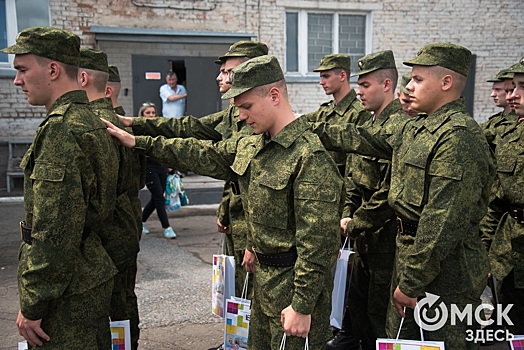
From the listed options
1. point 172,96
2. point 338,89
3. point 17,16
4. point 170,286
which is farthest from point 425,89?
point 17,16

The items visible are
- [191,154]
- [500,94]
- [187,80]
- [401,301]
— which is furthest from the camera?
[187,80]

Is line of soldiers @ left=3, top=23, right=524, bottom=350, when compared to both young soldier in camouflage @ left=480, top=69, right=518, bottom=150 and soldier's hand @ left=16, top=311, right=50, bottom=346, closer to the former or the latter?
soldier's hand @ left=16, top=311, right=50, bottom=346

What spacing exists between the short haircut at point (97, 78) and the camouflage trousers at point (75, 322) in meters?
1.49

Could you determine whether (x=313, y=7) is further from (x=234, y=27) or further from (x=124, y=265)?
(x=124, y=265)

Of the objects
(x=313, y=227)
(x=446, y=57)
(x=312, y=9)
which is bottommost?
(x=313, y=227)

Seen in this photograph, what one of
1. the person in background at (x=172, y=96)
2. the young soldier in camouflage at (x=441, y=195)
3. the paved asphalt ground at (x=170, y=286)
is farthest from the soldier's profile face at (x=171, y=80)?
the young soldier in camouflage at (x=441, y=195)

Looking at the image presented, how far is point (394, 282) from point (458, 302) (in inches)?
14.8

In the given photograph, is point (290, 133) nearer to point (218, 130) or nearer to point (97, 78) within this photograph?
point (97, 78)

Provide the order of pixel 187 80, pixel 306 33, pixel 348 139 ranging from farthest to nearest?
pixel 306 33
pixel 187 80
pixel 348 139

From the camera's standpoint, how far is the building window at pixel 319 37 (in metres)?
13.1

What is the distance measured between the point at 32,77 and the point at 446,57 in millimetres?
2265

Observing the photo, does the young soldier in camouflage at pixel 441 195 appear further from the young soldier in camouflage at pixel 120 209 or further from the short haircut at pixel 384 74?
the young soldier in camouflage at pixel 120 209

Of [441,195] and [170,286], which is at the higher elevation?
[441,195]

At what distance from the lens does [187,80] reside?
40.3ft
